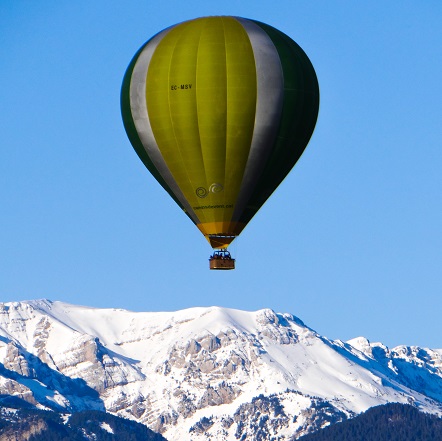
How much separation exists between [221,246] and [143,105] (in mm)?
13675

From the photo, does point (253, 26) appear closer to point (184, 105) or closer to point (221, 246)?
point (184, 105)

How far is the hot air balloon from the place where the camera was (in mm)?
137125

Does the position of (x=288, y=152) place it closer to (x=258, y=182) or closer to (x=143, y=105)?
(x=258, y=182)

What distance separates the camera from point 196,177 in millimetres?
140125

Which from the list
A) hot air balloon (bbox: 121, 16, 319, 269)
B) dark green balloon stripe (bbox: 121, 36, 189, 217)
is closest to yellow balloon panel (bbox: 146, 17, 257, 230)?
hot air balloon (bbox: 121, 16, 319, 269)

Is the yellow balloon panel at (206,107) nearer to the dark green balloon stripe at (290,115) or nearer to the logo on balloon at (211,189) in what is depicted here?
the logo on balloon at (211,189)

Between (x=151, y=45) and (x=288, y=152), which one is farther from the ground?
(x=151, y=45)

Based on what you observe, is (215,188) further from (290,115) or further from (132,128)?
(132,128)

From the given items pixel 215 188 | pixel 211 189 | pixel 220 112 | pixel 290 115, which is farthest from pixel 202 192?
pixel 290 115

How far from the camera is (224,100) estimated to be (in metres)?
137

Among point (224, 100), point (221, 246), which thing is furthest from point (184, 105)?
point (221, 246)

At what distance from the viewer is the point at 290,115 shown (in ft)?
459

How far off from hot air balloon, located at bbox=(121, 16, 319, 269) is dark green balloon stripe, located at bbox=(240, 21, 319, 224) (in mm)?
85

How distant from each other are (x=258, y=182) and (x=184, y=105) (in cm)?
999
